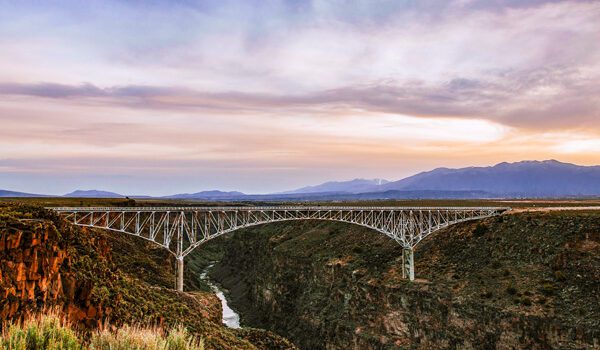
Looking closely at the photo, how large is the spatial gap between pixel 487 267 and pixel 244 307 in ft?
142

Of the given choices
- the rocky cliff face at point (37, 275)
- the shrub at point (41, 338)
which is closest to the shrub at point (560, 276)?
the rocky cliff face at point (37, 275)

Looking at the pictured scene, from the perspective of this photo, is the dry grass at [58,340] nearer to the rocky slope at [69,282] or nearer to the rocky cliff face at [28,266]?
the rocky slope at [69,282]

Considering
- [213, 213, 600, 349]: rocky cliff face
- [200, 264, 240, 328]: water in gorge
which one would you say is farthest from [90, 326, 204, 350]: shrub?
[200, 264, 240, 328]: water in gorge

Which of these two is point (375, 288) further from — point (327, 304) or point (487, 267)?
point (487, 267)

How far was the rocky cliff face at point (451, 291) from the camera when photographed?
1781 inches

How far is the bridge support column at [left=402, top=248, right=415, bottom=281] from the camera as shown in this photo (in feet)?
196

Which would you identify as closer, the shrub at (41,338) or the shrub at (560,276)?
the shrub at (41,338)

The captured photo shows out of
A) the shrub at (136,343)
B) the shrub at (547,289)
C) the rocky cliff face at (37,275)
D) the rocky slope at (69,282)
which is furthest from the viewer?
the shrub at (547,289)

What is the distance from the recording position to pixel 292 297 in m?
73.1

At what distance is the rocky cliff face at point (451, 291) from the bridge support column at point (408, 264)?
128cm

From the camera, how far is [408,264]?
60344 millimetres

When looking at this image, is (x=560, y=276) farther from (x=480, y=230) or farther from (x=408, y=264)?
(x=408, y=264)

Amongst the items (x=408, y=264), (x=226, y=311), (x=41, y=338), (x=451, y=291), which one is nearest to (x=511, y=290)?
(x=451, y=291)

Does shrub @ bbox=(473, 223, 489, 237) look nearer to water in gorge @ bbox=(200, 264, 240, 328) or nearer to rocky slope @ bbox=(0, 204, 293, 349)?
water in gorge @ bbox=(200, 264, 240, 328)
